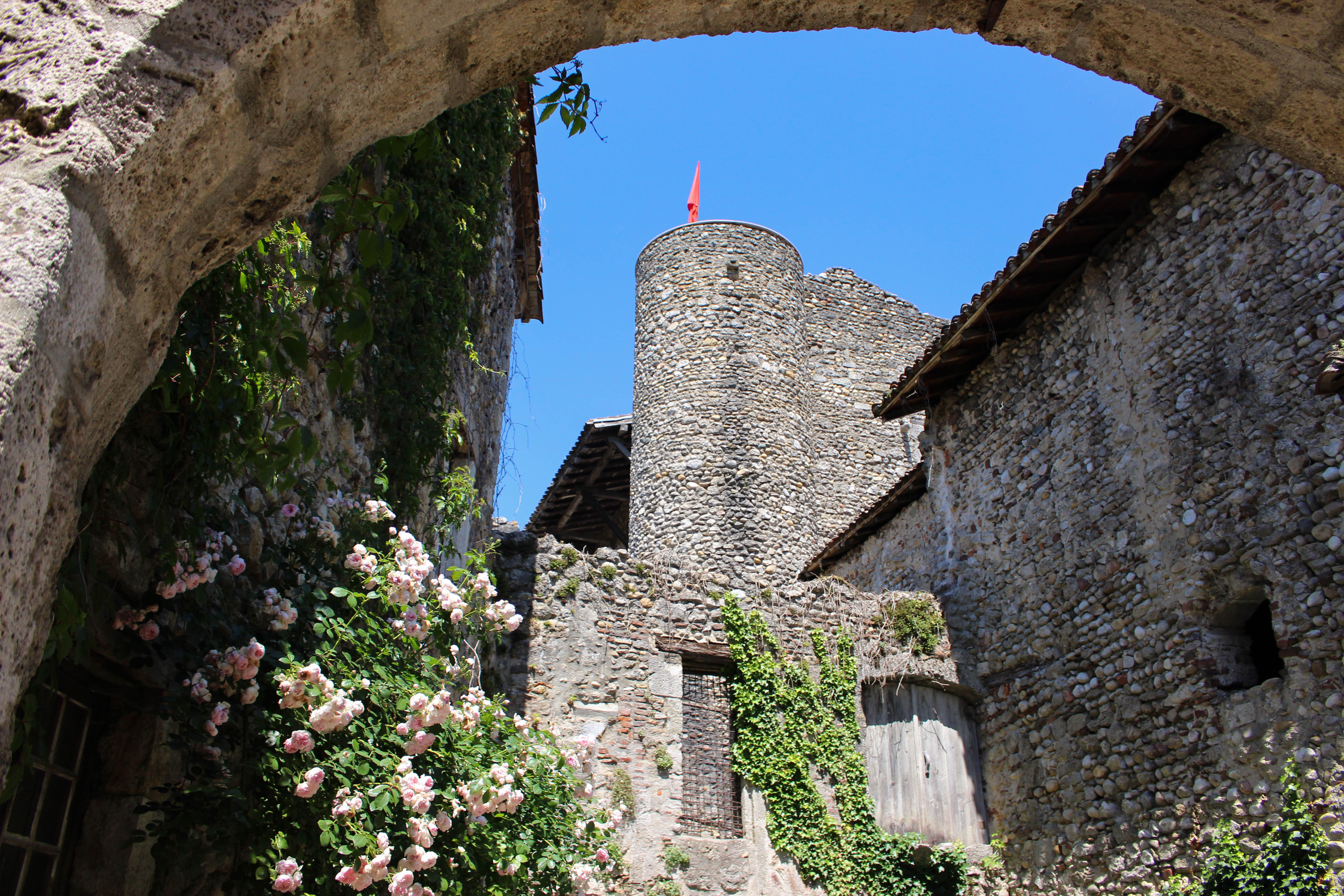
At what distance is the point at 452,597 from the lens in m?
3.73

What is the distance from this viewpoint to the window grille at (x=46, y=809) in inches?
93.7

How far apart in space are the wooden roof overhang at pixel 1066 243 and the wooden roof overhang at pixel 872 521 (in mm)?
837

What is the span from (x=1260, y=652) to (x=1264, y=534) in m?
1.02

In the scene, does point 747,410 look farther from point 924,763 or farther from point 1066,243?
point 924,763

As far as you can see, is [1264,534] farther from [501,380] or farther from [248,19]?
[248,19]

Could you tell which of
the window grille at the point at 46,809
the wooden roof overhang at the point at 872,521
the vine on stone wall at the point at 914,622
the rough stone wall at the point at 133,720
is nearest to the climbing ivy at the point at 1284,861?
the vine on stone wall at the point at 914,622

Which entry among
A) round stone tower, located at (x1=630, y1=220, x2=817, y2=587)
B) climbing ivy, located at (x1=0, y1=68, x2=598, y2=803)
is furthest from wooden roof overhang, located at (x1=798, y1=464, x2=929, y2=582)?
climbing ivy, located at (x1=0, y1=68, x2=598, y2=803)

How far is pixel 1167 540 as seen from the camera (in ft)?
23.3

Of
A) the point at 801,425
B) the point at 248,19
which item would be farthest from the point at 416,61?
the point at 801,425

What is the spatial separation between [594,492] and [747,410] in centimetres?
519

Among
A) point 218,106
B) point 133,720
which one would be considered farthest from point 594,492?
point 218,106

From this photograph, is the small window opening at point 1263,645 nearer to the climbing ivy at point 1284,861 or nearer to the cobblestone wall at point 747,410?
the climbing ivy at point 1284,861

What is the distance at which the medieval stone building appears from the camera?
20.6 ft

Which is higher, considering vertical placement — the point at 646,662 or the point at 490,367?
the point at 490,367
